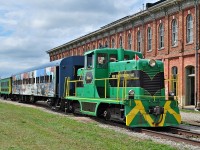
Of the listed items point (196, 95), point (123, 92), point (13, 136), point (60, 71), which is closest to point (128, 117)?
point (123, 92)

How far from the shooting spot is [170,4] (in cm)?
3509

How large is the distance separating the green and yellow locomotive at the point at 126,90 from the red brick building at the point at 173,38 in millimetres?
11494

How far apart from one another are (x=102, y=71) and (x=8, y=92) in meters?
30.8

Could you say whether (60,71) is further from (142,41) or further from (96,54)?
(142,41)

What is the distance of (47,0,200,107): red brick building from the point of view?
32531mm

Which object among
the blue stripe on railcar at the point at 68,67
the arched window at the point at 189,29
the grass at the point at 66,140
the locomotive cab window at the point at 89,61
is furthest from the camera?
the arched window at the point at 189,29

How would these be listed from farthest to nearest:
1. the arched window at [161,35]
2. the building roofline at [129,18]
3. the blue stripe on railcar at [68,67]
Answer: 1. the arched window at [161,35]
2. the building roofline at [129,18]
3. the blue stripe on railcar at [68,67]

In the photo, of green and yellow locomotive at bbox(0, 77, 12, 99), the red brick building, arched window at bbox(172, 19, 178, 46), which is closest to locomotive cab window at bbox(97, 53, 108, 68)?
the red brick building

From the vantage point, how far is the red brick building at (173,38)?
32.5 m

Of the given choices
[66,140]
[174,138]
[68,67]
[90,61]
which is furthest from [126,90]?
[68,67]

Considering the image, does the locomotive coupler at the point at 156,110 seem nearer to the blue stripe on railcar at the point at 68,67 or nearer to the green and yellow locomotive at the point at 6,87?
the blue stripe on railcar at the point at 68,67

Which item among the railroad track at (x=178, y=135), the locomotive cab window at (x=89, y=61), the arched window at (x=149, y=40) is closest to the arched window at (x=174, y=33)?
the arched window at (x=149, y=40)

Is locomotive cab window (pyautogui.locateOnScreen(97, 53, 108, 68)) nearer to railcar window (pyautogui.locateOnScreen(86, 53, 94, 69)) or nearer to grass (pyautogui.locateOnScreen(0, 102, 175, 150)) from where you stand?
railcar window (pyautogui.locateOnScreen(86, 53, 94, 69))

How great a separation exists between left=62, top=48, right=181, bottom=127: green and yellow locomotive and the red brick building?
37.7 ft
